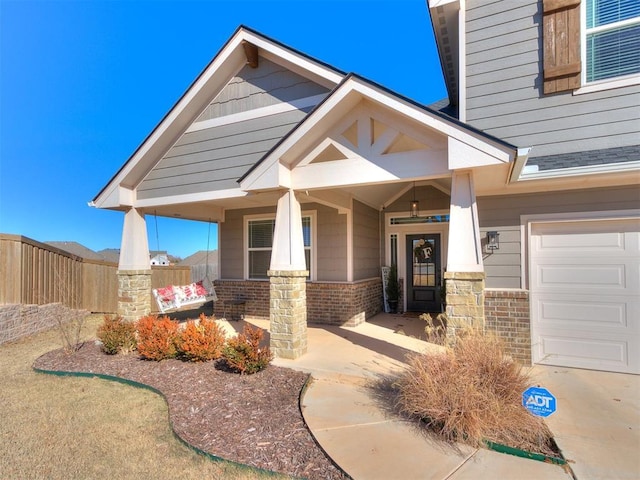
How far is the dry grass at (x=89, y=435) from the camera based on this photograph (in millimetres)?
3012

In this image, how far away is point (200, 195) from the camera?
6.84 metres

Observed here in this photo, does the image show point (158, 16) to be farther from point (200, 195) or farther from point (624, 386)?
point (624, 386)

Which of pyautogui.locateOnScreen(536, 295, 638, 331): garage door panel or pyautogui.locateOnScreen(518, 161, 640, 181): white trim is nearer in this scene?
pyautogui.locateOnScreen(518, 161, 640, 181): white trim

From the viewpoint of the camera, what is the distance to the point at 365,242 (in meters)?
9.15

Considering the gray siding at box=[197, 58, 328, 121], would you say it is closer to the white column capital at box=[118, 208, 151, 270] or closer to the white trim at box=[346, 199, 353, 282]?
the white column capital at box=[118, 208, 151, 270]

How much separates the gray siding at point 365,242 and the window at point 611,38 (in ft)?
16.7

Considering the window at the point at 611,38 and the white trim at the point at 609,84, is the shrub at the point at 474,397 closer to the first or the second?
the white trim at the point at 609,84

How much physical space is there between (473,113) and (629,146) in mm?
2209

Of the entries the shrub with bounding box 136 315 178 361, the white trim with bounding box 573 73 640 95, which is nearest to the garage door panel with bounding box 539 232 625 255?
the white trim with bounding box 573 73 640 95

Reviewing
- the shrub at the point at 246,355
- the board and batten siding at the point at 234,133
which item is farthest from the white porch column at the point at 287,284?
the board and batten siding at the point at 234,133

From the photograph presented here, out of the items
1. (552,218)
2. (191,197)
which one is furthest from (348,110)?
(191,197)

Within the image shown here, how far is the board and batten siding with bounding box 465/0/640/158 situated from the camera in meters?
5.01

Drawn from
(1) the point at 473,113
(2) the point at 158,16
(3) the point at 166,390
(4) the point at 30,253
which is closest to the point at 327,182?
(1) the point at 473,113

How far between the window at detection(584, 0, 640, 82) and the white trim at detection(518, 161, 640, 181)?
5.30 feet
